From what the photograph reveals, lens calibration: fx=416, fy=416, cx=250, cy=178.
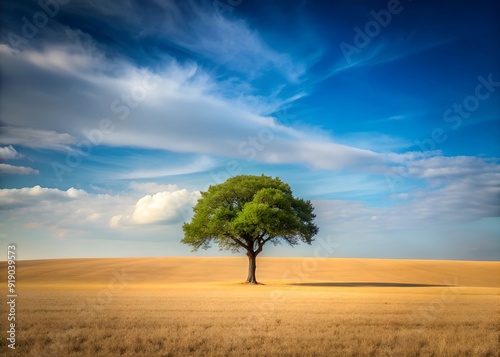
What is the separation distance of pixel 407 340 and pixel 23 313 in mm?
16080

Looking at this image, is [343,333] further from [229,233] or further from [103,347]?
[229,233]

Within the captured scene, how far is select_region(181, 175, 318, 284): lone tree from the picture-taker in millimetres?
51000

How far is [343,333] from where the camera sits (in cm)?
1409

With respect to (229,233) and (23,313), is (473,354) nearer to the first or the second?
(23,313)

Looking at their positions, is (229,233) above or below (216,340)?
above

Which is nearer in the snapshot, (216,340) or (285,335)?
(216,340)

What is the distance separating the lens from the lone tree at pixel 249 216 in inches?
2008

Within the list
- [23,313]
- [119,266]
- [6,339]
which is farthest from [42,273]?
[6,339]

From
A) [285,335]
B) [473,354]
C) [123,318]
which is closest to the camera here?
[473,354]

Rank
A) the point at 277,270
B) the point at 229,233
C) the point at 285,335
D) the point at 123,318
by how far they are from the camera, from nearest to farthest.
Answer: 1. the point at 285,335
2. the point at 123,318
3. the point at 229,233
4. the point at 277,270

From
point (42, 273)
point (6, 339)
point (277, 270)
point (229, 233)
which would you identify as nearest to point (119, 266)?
point (42, 273)

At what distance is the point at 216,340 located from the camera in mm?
12695

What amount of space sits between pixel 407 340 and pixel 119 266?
85453 mm

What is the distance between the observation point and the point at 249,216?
49969 millimetres
